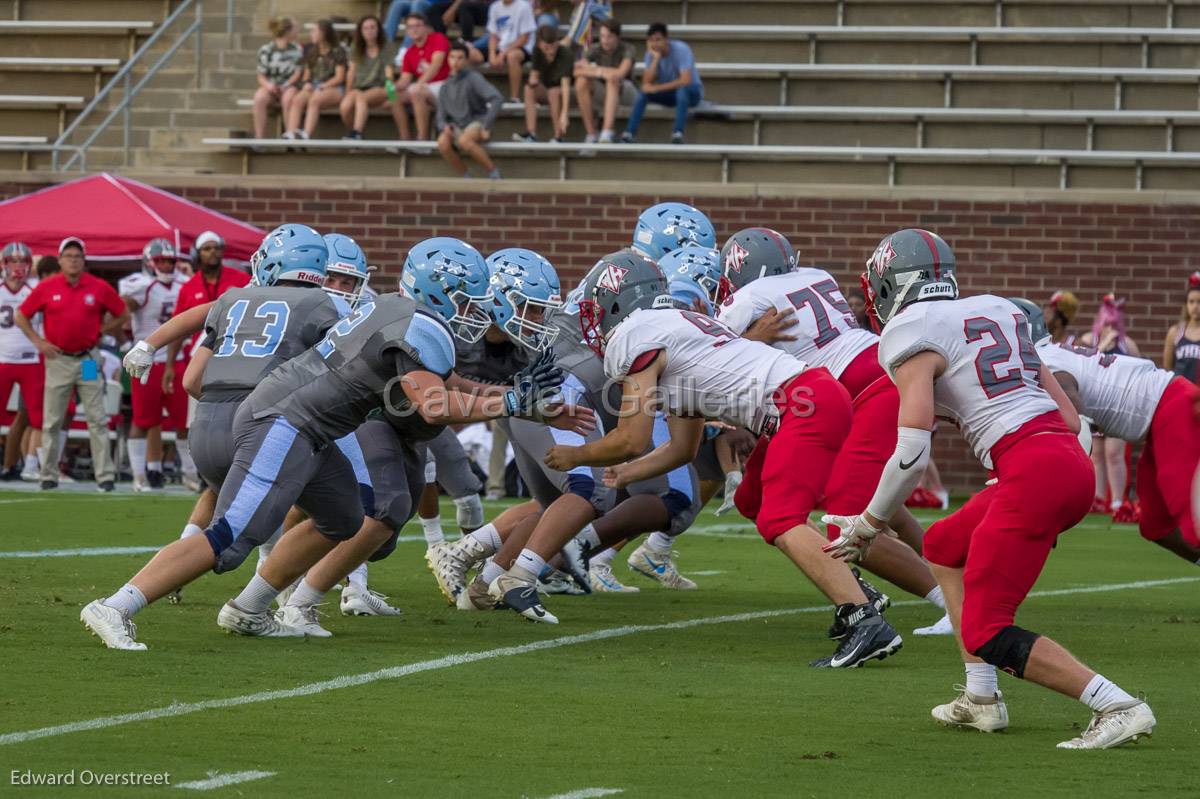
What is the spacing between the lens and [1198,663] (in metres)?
6.87

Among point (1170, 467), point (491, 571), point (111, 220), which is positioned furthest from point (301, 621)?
point (111, 220)

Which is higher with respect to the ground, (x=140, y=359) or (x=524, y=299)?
(x=524, y=299)

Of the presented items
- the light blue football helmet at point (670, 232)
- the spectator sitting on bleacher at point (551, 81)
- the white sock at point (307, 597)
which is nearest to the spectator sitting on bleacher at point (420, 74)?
the spectator sitting on bleacher at point (551, 81)

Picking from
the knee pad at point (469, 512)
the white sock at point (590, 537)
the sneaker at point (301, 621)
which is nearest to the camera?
the sneaker at point (301, 621)

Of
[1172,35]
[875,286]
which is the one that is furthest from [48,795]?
[1172,35]

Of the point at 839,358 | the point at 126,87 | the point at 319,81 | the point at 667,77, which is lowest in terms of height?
the point at 839,358

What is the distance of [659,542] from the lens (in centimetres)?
949

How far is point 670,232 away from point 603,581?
184cm

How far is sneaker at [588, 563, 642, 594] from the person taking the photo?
9.27 metres

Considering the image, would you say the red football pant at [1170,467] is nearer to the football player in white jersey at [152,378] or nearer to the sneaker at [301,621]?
the sneaker at [301,621]

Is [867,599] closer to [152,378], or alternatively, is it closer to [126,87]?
[152,378]

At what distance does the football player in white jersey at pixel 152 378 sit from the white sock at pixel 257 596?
8294 millimetres

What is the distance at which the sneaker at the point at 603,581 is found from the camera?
9.27m
